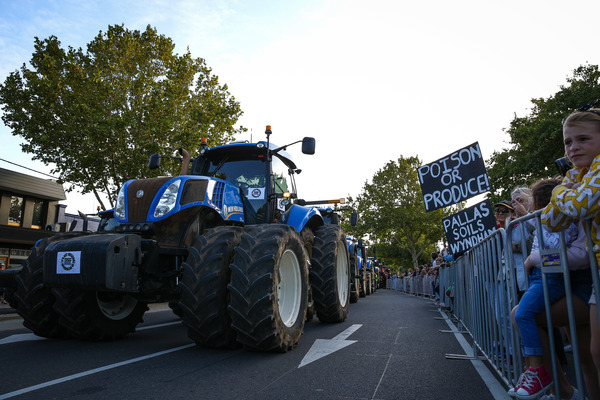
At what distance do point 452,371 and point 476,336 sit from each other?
3.49ft

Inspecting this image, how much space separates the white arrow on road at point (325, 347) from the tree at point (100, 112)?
1282 centimetres

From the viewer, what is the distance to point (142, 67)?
58.3 feet

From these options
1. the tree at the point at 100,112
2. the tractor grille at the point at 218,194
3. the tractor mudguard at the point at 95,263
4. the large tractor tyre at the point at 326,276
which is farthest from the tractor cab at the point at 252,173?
the tree at the point at 100,112

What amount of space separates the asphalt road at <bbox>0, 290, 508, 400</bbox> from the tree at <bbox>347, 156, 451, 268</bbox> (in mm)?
45374

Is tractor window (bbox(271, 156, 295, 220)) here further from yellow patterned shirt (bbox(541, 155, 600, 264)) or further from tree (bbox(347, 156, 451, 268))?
tree (bbox(347, 156, 451, 268))

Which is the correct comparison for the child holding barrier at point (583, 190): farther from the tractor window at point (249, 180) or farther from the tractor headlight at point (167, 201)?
the tractor window at point (249, 180)

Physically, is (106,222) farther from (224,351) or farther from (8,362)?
(224,351)

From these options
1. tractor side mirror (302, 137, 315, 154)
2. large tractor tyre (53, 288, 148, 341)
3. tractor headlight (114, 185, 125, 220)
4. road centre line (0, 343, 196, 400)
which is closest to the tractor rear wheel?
large tractor tyre (53, 288, 148, 341)

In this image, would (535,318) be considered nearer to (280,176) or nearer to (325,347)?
(325,347)

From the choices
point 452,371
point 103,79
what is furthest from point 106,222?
point 103,79

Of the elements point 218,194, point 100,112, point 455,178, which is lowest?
point 218,194

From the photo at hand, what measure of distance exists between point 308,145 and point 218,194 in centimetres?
160

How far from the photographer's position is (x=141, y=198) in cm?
518

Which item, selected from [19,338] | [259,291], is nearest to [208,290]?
[259,291]
